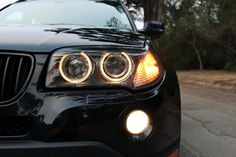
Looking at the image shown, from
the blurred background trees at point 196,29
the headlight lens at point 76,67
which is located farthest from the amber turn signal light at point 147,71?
the blurred background trees at point 196,29

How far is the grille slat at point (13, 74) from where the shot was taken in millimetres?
2545

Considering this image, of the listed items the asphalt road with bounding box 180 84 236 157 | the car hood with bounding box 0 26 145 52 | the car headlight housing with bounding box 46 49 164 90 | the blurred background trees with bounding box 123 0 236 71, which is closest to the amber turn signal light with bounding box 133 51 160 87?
the car headlight housing with bounding box 46 49 164 90

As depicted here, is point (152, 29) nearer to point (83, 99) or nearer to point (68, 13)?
point (68, 13)

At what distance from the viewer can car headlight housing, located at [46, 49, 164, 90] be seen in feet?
8.57

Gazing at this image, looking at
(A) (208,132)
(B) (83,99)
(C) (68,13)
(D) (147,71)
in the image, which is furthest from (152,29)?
(A) (208,132)

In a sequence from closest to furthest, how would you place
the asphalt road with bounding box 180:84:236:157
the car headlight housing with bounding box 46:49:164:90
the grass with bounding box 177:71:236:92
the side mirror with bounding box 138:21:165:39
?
the car headlight housing with bounding box 46:49:164:90
the side mirror with bounding box 138:21:165:39
the asphalt road with bounding box 180:84:236:157
the grass with bounding box 177:71:236:92

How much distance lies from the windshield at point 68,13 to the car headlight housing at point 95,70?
4.88ft

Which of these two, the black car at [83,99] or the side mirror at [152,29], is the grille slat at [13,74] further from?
the side mirror at [152,29]

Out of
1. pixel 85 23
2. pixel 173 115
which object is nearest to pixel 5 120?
pixel 173 115

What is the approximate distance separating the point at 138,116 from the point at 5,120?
2.33 ft

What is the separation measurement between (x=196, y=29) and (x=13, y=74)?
93.9 ft

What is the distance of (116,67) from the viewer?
270 cm

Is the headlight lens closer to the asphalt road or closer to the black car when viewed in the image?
the black car

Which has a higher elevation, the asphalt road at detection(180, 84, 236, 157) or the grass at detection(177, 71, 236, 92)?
the asphalt road at detection(180, 84, 236, 157)
